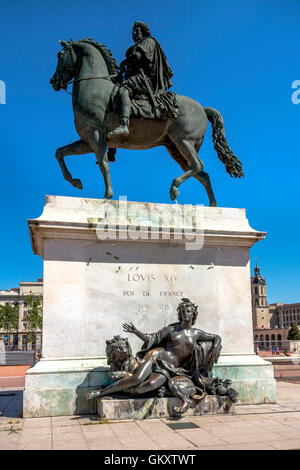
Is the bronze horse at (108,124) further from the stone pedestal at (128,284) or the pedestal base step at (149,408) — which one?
the pedestal base step at (149,408)

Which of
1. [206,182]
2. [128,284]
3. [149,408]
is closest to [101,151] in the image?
[206,182]

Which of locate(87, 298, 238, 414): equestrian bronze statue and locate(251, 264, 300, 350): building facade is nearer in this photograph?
locate(87, 298, 238, 414): equestrian bronze statue

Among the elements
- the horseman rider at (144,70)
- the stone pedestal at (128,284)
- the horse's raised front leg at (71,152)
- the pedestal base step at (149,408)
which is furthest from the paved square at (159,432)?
the horseman rider at (144,70)

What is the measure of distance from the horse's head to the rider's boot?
139cm

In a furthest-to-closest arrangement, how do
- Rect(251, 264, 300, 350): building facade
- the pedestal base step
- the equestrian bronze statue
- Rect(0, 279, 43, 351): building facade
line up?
Rect(251, 264, 300, 350): building facade < Rect(0, 279, 43, 351): building facade < the equestrian bronze statue < the pedestal base step

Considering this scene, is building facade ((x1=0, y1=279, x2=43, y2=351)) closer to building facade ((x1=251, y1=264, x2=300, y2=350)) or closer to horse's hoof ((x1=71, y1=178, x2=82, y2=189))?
building facade ((x1=251, y1=264, x2=300, y2=350))

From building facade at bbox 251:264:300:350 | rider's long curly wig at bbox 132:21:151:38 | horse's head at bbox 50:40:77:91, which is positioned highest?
rider's long curly wig at bbox 132:21:151:38

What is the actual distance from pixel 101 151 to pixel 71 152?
2.72ft

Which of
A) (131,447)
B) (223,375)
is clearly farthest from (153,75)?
(131,447)

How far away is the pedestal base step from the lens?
7203 mm

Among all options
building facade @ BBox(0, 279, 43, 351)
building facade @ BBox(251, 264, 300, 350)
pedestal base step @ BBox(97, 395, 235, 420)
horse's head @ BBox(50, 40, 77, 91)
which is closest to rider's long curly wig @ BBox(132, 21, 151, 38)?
horse's head @ BBox(50, 40, 77, 91)

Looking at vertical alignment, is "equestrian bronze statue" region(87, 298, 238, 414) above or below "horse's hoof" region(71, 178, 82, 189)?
below

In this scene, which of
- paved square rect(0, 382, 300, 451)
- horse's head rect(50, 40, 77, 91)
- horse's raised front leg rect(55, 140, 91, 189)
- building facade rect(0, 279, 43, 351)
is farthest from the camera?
building facade rect(0, 279, 43, 351)
